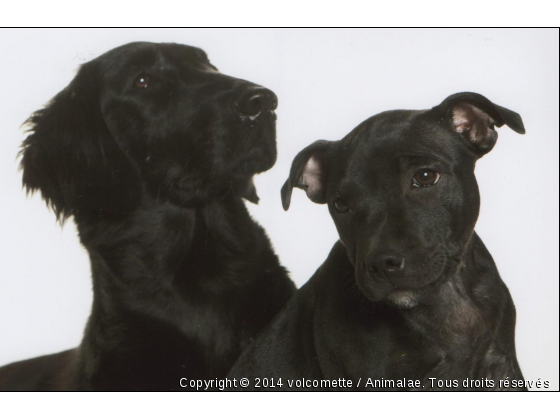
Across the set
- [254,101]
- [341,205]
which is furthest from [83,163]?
[341,205]

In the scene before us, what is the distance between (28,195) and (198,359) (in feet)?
4.32

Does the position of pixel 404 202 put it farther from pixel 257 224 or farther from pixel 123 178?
pixel 123 178

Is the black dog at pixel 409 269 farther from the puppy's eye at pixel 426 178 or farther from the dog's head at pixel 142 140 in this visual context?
the dog's head at pixel 142 140

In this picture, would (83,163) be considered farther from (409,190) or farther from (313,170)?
(409,190)

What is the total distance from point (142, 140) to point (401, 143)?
1379 millimetres

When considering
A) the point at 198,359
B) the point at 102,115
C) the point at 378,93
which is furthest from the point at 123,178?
the point at 378,93

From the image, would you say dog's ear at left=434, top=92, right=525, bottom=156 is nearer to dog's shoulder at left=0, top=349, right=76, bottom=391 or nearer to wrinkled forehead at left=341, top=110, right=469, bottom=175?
wrinkled forehead at left=341, top=110, right=469, bottom=175

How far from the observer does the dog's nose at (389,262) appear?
2.95m

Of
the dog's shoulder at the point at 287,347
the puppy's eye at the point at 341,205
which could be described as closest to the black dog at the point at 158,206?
the dog's shoulder at the point at 287,347

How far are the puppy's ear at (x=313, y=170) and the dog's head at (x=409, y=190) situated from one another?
0.04 ft

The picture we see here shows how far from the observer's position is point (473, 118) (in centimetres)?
333

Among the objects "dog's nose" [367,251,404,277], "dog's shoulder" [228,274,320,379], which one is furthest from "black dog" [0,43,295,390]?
"dog's nose" [367,251,404,277]

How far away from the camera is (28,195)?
398 centimetres

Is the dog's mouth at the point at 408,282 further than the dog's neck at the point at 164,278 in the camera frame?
No
